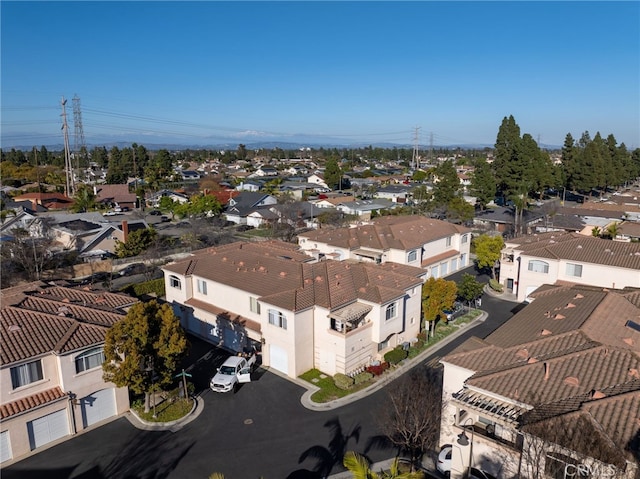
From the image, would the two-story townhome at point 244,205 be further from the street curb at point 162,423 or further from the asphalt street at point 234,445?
the street curb at point 162,423

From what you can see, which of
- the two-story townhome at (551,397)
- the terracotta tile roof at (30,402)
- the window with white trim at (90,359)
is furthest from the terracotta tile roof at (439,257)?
the terracotta tile roof at (30,402)

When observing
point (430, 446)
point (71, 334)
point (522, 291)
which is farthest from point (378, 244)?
point (71, 334)

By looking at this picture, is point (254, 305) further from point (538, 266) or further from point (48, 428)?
point (538, 266)

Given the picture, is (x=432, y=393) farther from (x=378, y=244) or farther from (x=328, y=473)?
(x=378, y=244)

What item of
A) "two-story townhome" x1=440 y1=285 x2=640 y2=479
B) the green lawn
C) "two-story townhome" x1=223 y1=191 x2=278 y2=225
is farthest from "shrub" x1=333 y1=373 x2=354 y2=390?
"two-story townhome" x1=223 y1=191 x2=278 y2=225

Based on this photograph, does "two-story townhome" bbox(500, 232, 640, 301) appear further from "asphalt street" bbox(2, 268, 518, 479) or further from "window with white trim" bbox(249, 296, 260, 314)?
"window with white trim" bbox(249, 296, 260, 314)

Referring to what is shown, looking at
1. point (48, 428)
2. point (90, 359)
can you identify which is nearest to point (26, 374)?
point (90, 359)
